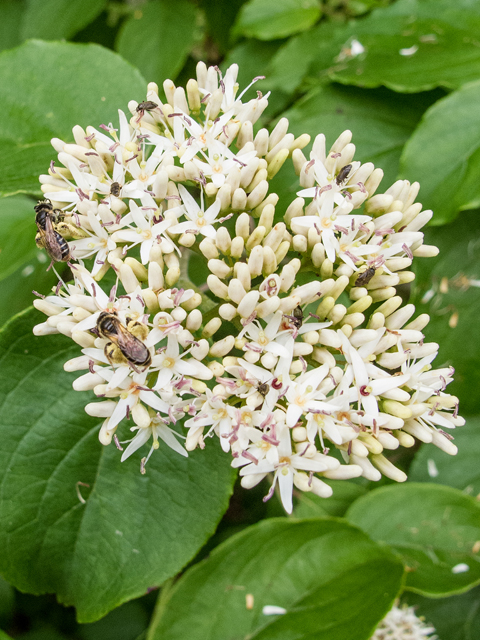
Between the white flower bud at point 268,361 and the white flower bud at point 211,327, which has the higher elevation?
the white flower bud at point 211,327

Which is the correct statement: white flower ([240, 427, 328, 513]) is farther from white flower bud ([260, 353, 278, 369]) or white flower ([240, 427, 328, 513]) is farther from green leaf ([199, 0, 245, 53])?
green leaf ([199, 0, 245, 53])

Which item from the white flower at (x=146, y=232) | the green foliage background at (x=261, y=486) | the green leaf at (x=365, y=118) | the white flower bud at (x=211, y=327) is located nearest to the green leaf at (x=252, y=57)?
the green foliage background at (x=261, y=486)

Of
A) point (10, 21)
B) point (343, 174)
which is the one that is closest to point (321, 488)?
point (343, 174)

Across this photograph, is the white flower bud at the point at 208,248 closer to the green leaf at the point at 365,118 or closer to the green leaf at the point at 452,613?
the green leaf at the point at 365,118

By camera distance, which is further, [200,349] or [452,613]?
[452,613]

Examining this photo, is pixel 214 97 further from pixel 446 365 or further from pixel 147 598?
pixel 147 598

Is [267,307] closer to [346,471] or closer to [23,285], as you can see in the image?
[346,471]

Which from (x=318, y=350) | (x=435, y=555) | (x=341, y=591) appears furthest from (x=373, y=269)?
(x=435, y=555)
